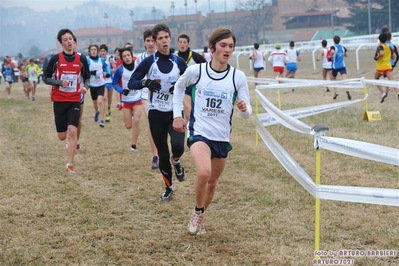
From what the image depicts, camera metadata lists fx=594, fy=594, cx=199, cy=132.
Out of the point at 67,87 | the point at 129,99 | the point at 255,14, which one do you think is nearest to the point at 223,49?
the point at 67,87

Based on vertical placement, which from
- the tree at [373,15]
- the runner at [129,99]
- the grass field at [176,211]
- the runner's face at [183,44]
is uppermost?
the tree at [373,15]

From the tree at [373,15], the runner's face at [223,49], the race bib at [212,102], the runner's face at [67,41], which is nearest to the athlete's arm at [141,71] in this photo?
the race bib at [212,102]

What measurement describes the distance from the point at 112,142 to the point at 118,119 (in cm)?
458

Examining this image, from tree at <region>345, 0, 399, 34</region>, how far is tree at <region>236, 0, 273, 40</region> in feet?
53.4

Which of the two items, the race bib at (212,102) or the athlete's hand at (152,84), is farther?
the athlete's hand at (152,84)

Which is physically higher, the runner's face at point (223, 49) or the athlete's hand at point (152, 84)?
the runner's face at point (223, 49)

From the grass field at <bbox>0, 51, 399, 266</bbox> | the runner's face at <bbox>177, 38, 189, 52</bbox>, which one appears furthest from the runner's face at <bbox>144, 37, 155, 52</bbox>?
the grass field at <bbox>0, 51, 399, 266</bbox>

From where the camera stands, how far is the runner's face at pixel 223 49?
18.9 feet

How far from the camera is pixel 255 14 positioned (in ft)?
242

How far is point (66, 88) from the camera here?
31.2 feet

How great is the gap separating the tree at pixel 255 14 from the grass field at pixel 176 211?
61.0 meters

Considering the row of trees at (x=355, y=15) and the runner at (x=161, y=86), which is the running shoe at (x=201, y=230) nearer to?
the runner at (x=161, y=86)

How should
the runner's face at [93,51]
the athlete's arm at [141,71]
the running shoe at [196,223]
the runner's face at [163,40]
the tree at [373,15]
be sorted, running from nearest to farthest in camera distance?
the running shoe at [196,223] < the runner's face at [163,40] < the athlete's arm at [141,71] < the runner's face at [93,51] < the tree at [373,15]

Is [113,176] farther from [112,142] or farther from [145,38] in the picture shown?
[112,142]
